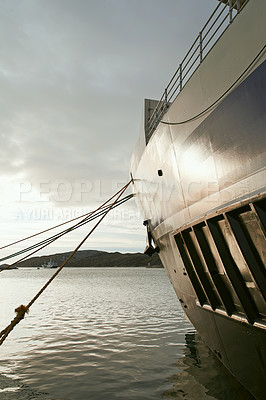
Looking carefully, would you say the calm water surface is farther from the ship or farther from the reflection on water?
the ship

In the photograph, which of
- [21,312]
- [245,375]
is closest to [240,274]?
[245,375]

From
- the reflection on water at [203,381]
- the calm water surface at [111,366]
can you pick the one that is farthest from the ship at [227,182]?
the calm water surface at [111,366]

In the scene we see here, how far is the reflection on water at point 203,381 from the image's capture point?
613 centimetres

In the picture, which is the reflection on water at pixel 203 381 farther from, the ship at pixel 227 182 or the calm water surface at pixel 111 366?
the ship at pixel 227 182

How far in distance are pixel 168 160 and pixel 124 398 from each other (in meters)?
4.79

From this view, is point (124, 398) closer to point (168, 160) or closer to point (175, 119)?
point (168, 160)

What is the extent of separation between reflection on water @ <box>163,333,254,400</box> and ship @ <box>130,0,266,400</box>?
3.06 ft

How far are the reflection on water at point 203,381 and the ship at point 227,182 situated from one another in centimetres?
93

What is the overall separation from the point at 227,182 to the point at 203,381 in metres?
5.33

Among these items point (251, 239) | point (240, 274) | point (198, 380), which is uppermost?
point (251, 239)

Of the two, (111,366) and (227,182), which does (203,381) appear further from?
(227,182)

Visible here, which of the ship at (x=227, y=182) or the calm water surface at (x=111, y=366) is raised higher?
the ship at (x=227, y=182)

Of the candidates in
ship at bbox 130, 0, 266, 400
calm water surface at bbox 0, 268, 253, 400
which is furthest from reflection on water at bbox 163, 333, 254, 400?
ship at bbox 130, 0, 266, 400

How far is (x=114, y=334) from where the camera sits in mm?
13383
